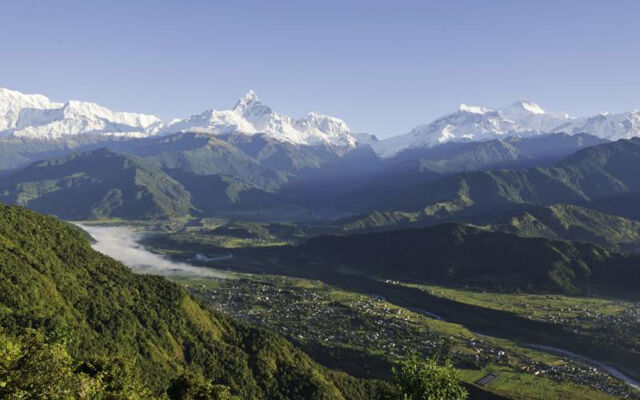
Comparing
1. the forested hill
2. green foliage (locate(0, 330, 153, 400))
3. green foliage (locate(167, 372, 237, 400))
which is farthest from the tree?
the forested hill

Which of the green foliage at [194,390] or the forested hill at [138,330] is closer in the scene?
the green foliage at [194,390]

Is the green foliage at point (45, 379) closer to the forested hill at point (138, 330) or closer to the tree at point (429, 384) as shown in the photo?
the forested hill at point (138, 330)

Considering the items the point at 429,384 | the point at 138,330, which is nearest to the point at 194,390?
the point at 429,384

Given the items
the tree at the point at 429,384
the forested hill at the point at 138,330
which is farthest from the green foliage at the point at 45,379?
the tree at the point at 429,384

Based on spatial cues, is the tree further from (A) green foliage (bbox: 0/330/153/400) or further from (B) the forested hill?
(B) the forested hill

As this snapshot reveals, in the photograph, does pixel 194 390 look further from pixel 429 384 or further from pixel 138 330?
pixel 138 330

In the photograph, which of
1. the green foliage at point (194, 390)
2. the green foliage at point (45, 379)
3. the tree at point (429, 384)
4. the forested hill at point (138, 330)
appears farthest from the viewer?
the forested hill at point (138, 330)

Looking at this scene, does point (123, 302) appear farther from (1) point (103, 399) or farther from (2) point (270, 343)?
(1) point (103, 399)

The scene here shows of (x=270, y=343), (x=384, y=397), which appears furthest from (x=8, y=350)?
(x=270, y=343)

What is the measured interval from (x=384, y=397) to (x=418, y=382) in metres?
6.90

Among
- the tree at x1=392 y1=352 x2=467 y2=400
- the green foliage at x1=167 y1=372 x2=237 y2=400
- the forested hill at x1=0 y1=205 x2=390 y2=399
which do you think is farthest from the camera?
the forested hill at x1=0 y1=205 x2=390 y2=399

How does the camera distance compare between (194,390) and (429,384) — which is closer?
(429,384)

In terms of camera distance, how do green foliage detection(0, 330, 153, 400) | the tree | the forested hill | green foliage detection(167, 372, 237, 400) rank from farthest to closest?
the forested hill → green foliage detection(167, 372, 237, 400) → the tree → green foliage detection(0, 330, 153, 400)

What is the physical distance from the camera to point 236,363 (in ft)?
584
